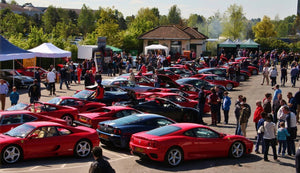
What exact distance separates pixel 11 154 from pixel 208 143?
5485 mm

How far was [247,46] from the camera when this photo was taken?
53.4m

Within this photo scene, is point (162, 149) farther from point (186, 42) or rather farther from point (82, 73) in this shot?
point (186, 42)

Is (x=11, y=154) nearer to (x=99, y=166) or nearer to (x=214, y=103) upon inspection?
(x=99, y=166)

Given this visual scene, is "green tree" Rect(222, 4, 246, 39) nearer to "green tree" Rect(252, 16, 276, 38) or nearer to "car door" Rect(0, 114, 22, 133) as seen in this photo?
"green tree" Rect(252, 16, 276, 38)

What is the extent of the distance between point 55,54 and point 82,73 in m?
3.08

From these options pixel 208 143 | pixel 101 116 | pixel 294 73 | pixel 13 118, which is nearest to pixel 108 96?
pixel 101 116

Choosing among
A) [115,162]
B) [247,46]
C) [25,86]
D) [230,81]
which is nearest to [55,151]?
[115,162]

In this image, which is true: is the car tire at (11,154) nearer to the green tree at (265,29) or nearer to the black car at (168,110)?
the black car at (168,110)

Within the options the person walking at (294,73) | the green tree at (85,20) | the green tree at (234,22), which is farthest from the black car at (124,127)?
the green tree at (85,20)

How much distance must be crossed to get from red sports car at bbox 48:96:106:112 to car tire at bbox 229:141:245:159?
7648 mm

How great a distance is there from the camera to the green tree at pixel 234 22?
91062 millimetres

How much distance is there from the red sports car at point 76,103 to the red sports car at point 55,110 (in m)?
0.86

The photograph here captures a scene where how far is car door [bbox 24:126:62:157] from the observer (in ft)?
38.4

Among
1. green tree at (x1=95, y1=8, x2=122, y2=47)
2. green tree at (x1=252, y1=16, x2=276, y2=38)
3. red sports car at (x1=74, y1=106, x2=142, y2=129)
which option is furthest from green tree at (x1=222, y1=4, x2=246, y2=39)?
red sports car at (x1=74, y1=106, x2=142, y2=129)
